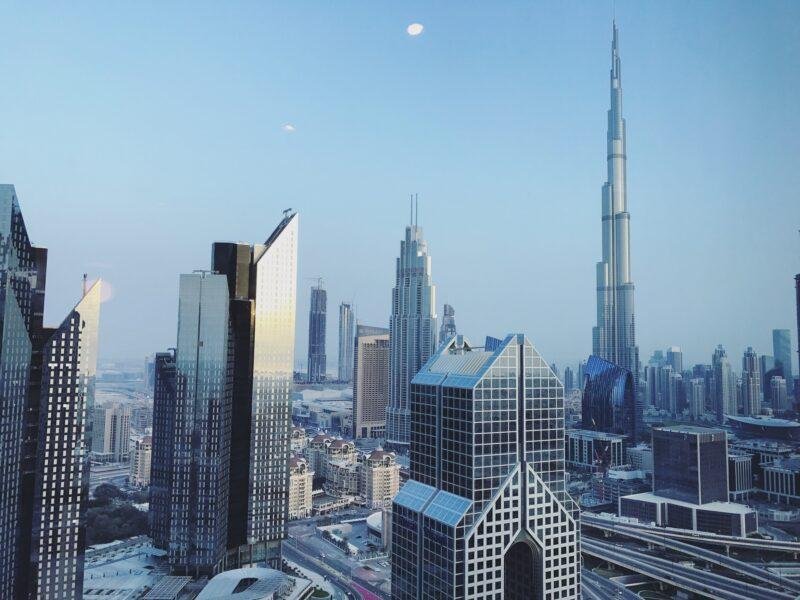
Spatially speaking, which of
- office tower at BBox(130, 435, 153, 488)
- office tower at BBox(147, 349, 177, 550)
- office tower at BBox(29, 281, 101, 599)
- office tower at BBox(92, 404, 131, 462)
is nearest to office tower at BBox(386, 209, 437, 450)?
office tower at BBox(92, 404, 131, 462)

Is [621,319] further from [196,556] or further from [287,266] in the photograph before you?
[196,556]

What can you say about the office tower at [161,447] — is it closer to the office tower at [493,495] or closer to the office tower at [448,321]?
the office tower at [493,495]

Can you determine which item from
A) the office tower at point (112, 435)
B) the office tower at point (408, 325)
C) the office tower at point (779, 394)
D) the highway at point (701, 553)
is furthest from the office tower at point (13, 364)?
the office tower at point (408, 325)

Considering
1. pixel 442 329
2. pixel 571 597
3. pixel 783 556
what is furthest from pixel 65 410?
pixel 442 329

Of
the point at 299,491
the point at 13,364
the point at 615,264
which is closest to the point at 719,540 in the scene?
the point at 299,491

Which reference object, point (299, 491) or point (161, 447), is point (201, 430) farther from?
point (299, 491)
